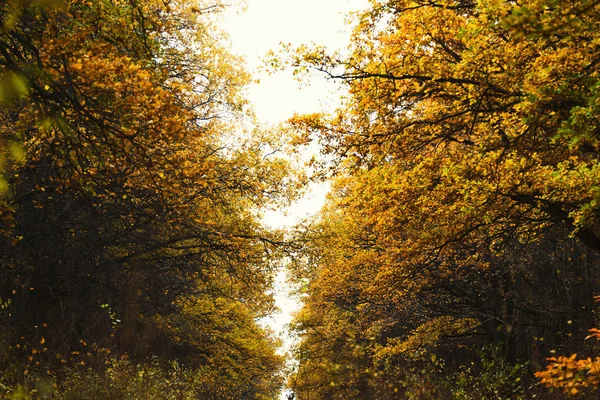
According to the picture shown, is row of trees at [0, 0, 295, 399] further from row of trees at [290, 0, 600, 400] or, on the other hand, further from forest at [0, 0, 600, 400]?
row of trees at [290, 0, 600, 400]

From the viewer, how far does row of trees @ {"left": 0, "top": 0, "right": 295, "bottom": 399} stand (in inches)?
252

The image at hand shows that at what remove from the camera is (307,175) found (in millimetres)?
13297

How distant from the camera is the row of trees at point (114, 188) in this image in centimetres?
641

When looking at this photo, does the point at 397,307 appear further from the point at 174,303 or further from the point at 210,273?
the point at 174,303

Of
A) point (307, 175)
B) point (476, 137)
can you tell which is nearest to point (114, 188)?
point (307, 175)

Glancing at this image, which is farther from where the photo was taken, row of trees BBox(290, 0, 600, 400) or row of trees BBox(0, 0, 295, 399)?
row of trees BBox(290, 0, 600, 400)

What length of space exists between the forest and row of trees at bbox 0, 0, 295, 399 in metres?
0.07

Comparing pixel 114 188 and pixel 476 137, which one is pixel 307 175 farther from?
pixel 114 188

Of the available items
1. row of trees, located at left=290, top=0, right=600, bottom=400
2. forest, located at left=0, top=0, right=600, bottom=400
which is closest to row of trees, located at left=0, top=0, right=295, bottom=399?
forest, located at left=0, top=0, right=600, bottom=400

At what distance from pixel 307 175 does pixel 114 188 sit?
4.69m

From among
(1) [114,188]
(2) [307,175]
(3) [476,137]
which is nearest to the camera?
(1) [114,188]

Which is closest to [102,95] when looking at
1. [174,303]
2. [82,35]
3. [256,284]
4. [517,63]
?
[82,35]

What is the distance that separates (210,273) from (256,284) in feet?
4.98

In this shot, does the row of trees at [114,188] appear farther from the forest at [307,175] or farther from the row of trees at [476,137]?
the row of trees at [476,137]
